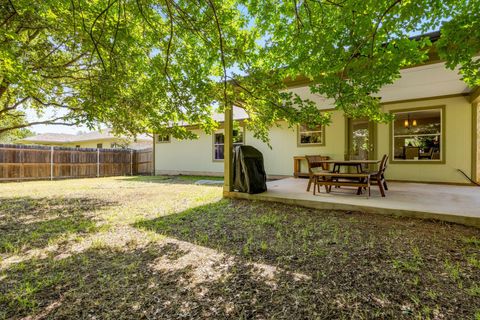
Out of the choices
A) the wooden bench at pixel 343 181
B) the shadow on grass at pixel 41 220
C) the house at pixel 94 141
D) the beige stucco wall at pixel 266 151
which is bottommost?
the shadow on grass at pixel 41 220

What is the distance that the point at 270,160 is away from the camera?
10.1 m

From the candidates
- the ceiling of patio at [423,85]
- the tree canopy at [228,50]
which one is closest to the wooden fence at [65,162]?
A: the tree canopy at [228,50]

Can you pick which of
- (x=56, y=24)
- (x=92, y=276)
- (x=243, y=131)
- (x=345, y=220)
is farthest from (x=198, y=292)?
(x=243, y=131)

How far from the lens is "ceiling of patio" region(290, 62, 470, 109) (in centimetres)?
464

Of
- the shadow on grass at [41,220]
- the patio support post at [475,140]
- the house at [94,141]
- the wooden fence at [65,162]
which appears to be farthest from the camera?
the house at [94,141]

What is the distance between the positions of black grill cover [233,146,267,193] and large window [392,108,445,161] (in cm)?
499

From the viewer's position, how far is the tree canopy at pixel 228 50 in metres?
2.99

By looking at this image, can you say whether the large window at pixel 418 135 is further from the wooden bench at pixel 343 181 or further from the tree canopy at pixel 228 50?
the wooden bench at pixel 343 181

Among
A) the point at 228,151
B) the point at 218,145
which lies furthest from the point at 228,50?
the point at 218,145

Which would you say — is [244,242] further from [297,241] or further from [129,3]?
[129,3]

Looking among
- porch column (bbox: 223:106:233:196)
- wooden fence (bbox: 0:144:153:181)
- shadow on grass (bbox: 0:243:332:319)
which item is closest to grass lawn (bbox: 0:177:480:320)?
shadow on grass (bbox: 0:243:332:319)

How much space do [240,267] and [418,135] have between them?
7564 millimetres

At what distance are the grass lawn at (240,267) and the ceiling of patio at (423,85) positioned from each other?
10.1 ft

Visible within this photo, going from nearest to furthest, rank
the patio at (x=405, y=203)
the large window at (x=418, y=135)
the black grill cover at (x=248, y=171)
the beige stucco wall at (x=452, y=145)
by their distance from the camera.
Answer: the patio at (x=405, y=203) → the black grill cover at (x=248, y=171) → the beige stucco wall at (x=452, y=145) → the large window at (x=418, y=135)
